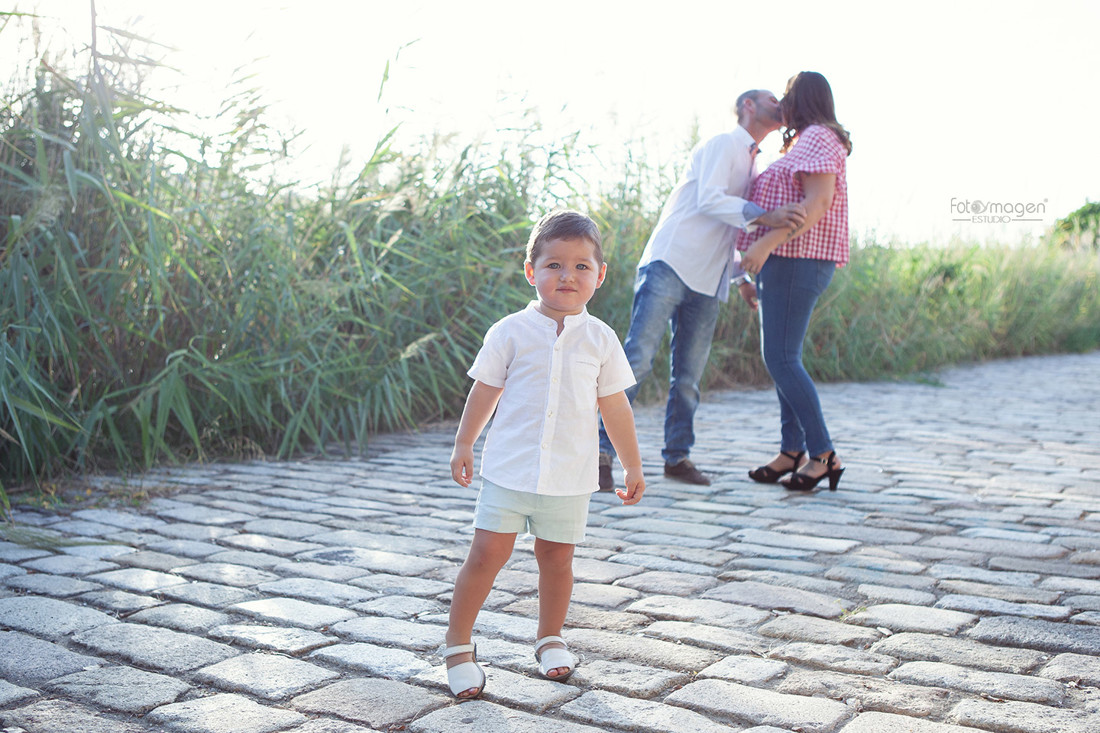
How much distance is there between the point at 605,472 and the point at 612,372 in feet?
6.75

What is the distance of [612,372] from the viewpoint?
7.94 feet

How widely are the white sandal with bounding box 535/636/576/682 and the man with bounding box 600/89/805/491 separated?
2.05 m

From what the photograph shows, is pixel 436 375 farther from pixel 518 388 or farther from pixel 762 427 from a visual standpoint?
pixel 518 388

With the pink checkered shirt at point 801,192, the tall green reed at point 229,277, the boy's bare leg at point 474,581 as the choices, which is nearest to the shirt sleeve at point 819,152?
the pink checkered shirt at point 801,192

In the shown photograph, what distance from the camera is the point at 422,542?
3633 mm

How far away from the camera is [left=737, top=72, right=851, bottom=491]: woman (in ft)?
14.2

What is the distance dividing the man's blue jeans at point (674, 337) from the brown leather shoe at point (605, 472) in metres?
0.09

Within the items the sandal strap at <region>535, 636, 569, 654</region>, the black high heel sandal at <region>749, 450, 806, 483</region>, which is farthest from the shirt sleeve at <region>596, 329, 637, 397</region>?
the black high heel sandal at <region>749, 450, 806, 483</region>

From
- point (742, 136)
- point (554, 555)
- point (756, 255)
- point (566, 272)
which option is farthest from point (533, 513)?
point (742, 136)

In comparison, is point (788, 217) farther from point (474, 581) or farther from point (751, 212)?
point (474, 581)

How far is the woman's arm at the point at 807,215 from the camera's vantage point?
429 cm

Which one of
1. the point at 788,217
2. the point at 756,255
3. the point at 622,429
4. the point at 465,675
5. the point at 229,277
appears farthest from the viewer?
the point at 229,277

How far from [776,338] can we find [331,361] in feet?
7.47

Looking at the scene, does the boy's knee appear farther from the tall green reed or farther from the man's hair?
the man's hair
